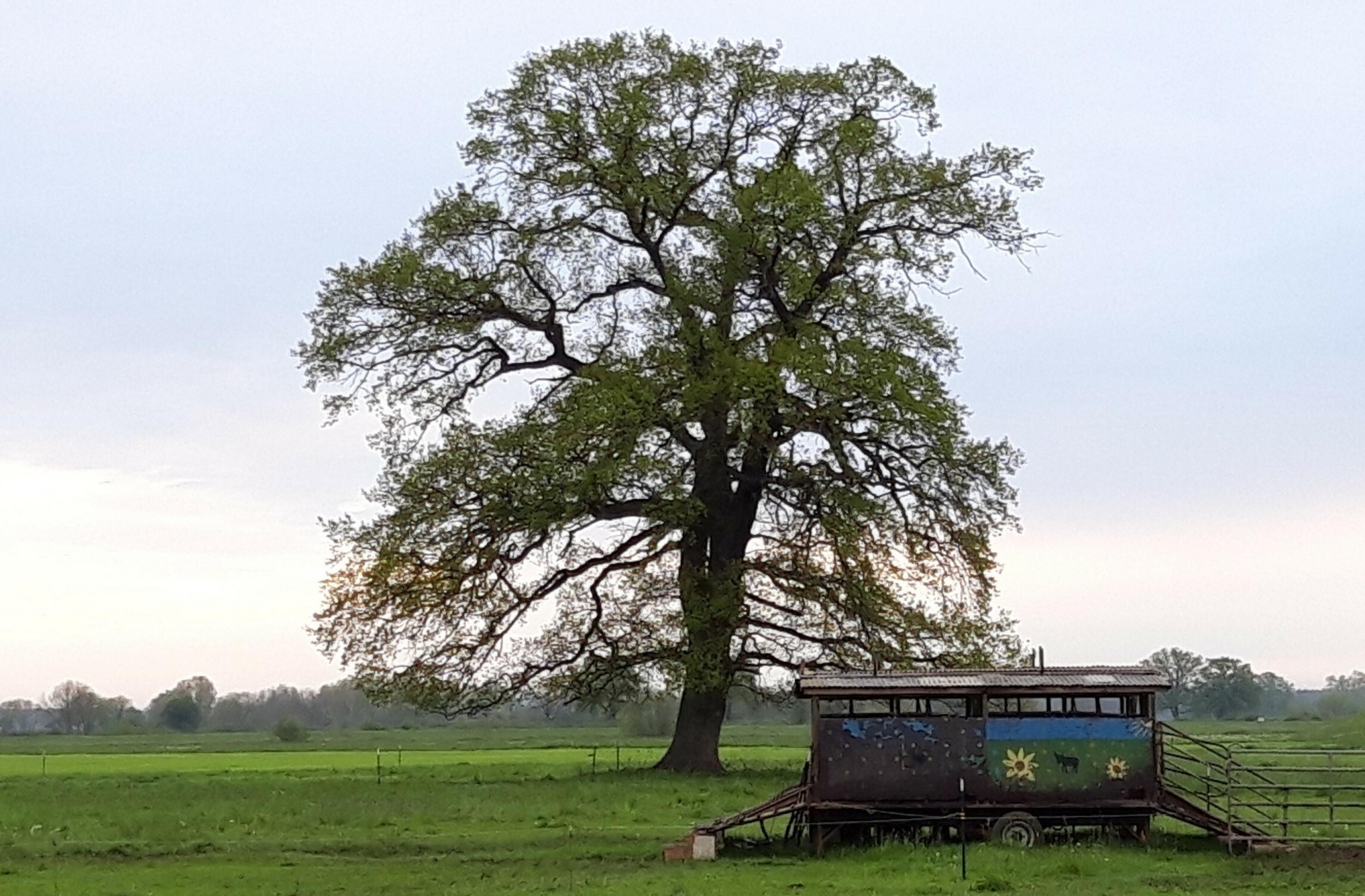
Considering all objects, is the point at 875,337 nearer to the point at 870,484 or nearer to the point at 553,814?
Answer: the point at 870,484

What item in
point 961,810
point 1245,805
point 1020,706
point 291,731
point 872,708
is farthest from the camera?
point 291,731

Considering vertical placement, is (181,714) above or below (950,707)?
below

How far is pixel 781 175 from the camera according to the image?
37656 mm

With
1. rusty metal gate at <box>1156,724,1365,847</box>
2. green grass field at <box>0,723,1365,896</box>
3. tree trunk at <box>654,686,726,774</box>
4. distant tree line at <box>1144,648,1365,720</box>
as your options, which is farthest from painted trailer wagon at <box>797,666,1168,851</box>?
distant tree line at <box>1144,648,1365,720</box>

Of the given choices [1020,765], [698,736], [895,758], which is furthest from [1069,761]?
[698,736]

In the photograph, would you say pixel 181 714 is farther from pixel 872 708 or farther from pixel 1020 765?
pixel 1020 765

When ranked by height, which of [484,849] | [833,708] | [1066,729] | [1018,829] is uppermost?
[833,708]

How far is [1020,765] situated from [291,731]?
7435cm

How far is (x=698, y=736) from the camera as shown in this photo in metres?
40.0

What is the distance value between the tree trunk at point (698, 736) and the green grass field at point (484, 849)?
2.75ft

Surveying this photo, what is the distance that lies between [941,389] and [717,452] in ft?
18.0

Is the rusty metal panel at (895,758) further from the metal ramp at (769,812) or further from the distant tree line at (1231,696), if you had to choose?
the distant tree line at (1231,696)

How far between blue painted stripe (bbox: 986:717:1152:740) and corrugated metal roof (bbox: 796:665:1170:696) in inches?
22.3

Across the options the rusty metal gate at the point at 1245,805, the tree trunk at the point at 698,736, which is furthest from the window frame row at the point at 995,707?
the tree trunk at the point at 698,736
